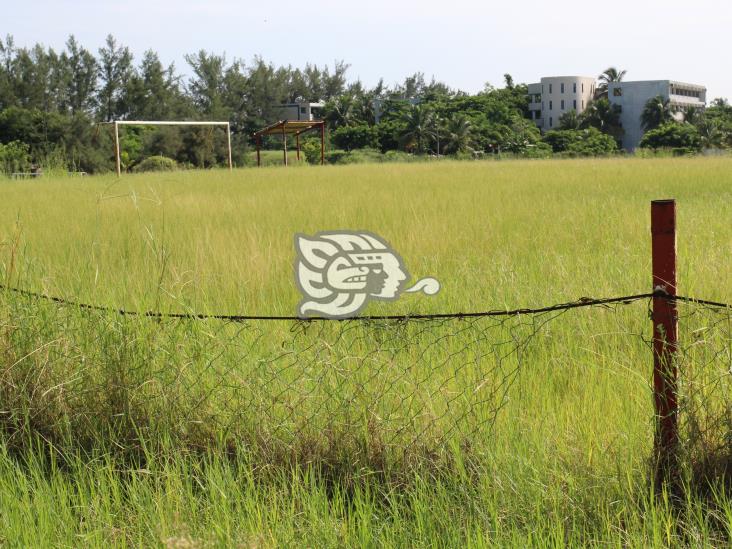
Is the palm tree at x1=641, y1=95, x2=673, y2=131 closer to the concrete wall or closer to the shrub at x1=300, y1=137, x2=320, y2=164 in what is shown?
the concrete wall

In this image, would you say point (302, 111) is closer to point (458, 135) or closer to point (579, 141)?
point (458, 135)

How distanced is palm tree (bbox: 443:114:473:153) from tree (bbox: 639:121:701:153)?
45.9 feet

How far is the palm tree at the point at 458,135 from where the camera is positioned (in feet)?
182

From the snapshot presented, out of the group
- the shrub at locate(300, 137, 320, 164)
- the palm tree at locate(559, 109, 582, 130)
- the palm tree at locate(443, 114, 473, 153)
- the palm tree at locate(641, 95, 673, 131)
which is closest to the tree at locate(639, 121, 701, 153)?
the palm tree at locate(559, 109, 582, 130)

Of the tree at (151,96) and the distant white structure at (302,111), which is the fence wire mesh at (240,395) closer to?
the tree at (151,96)

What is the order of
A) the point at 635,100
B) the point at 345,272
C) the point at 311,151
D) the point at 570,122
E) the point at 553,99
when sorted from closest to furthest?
the point at 345,272
the point at 311,151
the point at 570,122
the point at 635,100
the point at 553,99

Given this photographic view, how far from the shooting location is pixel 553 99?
254 ft

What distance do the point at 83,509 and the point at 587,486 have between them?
→ 1.59m

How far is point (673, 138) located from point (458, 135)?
54.5 ft

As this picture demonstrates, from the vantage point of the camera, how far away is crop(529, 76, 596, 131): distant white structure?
77.6 meters

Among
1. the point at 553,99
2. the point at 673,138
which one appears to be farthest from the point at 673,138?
the point at 553,99

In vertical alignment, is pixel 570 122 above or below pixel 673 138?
above

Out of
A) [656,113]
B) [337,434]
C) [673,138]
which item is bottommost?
[337,434]

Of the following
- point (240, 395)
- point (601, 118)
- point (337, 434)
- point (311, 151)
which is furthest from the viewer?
point (601, 118)
